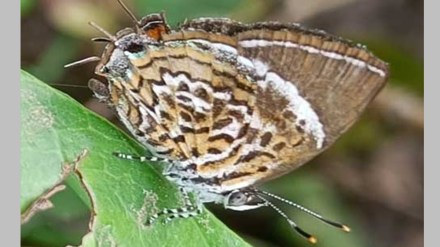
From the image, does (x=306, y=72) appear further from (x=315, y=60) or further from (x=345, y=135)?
(x=345, y=135)

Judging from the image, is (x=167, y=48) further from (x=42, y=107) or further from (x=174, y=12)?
(x=174, y=12)

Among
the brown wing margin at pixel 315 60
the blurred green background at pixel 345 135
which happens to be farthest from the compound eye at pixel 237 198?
the blurred green background at pixel 345 135

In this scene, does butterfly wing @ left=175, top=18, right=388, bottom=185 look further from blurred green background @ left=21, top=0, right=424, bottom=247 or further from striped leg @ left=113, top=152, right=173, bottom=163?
blurred green background @ left=21, top=0, right=424, bottom=247

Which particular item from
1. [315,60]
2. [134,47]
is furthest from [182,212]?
[315,60]

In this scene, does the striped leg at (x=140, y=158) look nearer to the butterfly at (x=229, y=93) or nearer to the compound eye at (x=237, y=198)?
the butterfly at (x=229, y=93)

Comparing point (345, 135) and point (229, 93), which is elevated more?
point (345, 135)

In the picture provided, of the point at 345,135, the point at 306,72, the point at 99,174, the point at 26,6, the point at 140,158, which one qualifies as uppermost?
the point at 345,135
